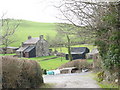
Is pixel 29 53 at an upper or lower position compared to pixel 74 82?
upper

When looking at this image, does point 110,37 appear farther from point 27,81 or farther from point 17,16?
point 17,16

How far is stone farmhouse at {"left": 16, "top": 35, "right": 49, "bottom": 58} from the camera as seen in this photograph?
16047 millimetres

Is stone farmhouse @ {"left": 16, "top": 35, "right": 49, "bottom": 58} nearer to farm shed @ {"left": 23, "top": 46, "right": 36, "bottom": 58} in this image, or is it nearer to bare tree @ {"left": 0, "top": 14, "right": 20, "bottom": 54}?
farm shed @ {"left": 23, "top": 46, "right": 36, "bottom": 58}

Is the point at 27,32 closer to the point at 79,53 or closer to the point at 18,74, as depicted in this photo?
the point at 79,53

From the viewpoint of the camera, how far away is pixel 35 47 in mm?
16516

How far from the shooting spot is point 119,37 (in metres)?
5.52

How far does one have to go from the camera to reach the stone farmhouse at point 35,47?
16047mm

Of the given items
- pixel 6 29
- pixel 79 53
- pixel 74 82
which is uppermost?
pixel 6 29

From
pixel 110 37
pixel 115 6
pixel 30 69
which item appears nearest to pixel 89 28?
pixel 110 37

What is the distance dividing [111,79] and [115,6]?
2.91 meters

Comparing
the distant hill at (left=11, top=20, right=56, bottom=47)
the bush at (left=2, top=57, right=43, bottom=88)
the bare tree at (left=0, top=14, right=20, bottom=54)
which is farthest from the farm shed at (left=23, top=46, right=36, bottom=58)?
the bush at (left=2, top=57, right=43, bottom=88)

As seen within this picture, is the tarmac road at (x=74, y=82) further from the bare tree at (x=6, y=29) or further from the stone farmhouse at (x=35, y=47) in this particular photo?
the stone farmhouse at (x=35, y=47)

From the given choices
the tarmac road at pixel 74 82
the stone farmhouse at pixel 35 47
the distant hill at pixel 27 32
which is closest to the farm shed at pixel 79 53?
the distant hill at pixel 27 32

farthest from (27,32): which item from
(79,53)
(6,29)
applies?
(6,29)
